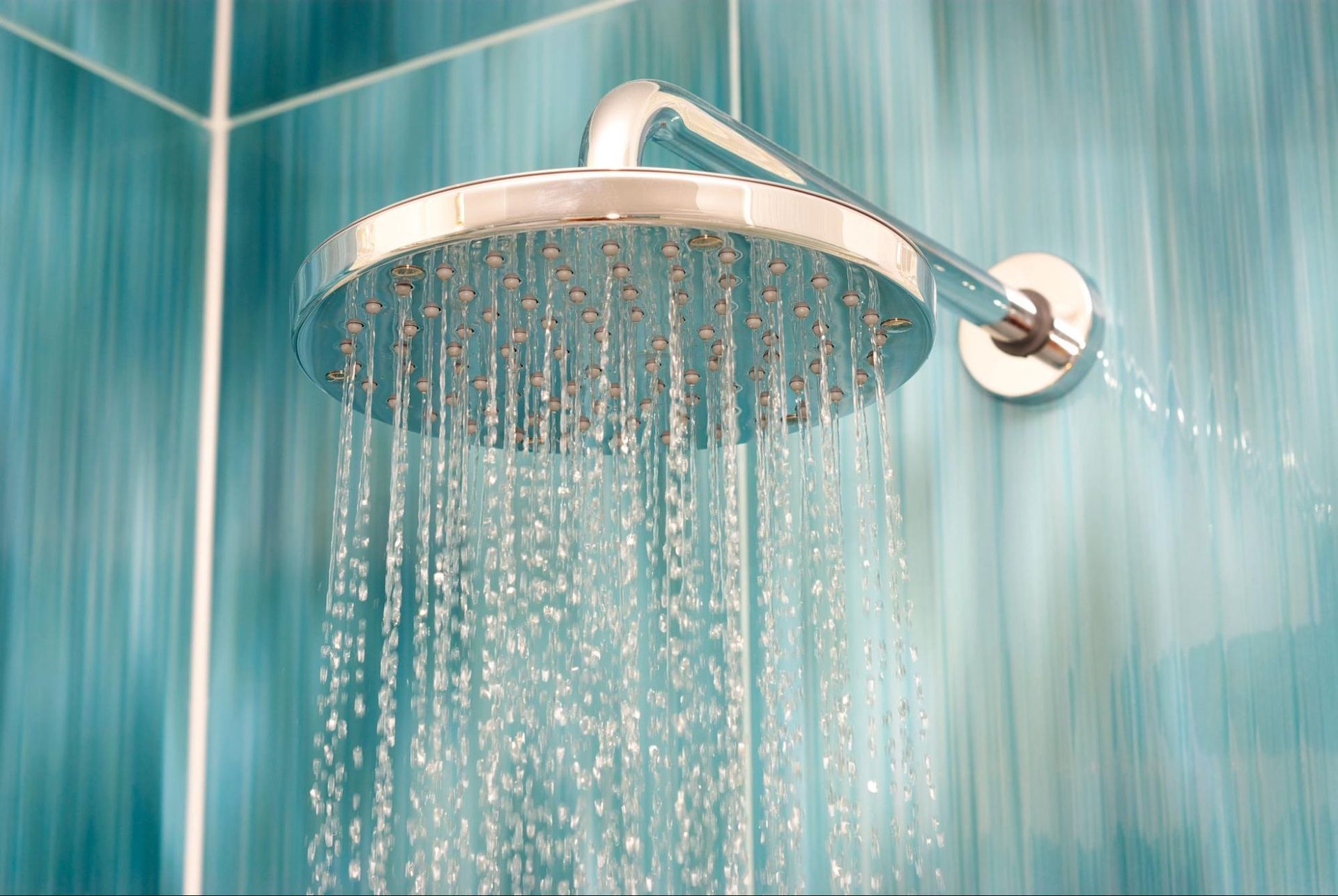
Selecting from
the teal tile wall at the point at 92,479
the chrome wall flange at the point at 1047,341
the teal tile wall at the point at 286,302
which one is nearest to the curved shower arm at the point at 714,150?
the chrome wall flange at the point at 1047,341

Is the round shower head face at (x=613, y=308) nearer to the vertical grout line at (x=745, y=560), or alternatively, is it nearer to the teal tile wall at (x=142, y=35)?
the vertical grout line at (x=745, y=560)

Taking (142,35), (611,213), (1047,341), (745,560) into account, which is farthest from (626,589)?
(142,35)

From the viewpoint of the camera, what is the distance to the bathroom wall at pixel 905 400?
106 centimetres

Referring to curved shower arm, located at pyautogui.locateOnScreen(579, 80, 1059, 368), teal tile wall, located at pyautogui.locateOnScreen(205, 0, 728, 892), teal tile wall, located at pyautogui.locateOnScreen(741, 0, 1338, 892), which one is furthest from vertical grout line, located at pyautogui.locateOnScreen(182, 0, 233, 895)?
curved shower arm, located at pyautogui.locateOnScreen(579, 80, 1059, 368)

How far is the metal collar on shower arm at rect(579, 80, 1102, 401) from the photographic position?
73cm

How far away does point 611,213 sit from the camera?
0.61 m

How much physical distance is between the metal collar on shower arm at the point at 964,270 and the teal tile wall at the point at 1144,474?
24 mm

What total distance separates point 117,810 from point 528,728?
1.48 ft

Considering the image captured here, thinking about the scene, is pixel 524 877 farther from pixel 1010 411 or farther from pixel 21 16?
pixel 21 16

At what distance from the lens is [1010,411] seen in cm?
117

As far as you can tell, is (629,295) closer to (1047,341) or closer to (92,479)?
(1047,341)

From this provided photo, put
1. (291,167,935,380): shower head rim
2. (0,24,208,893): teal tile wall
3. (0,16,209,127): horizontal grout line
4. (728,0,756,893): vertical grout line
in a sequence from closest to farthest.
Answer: (291,167,935,380): shower head rim
(728,0,756,893): vertical grout line
(0,24,208,893): teal tile wall
(0,16,209,127): horizontal grout line

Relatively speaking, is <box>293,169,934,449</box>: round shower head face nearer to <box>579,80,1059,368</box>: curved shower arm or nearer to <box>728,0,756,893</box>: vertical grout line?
<box>579,80,1059,368</box>: curved shower arm

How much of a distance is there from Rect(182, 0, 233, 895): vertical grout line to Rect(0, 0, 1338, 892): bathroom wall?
1cm
